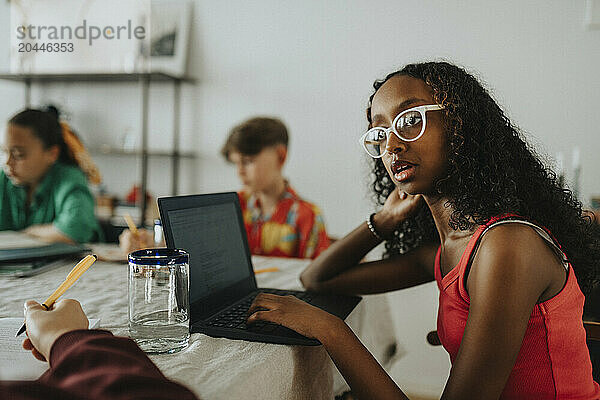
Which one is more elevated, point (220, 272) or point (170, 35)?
point (170, 35)

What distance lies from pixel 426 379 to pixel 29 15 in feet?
10.6

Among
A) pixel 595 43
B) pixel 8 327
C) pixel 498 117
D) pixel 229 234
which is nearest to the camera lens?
pixel 8 327

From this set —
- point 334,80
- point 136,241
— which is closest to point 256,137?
point 136,241

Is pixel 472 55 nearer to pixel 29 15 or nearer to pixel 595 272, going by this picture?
pixel 595 272

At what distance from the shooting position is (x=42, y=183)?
1999 mm

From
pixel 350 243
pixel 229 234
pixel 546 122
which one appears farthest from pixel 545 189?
pixel 546 122

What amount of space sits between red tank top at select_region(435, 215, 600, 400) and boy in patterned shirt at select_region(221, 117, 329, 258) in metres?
1.10

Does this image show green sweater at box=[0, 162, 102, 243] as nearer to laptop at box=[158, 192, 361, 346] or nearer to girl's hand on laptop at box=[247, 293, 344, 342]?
laptop at box=[158, 192, 361, 346]

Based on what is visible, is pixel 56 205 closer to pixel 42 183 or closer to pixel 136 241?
pixel 42 183

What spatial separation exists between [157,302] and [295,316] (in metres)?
0.23

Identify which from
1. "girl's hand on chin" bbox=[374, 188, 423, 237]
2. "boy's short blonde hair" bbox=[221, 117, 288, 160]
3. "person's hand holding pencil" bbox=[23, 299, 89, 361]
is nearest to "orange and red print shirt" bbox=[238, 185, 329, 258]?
"boy's short blonde hair" bbox=[221, 117, 288, 160]

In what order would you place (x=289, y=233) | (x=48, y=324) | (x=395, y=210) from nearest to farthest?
(x=48, y=324) → (x=395, y=210) → (x=289, y=233)

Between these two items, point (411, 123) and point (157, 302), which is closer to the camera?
point (157, 302)

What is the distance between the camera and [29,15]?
3.48 metres
